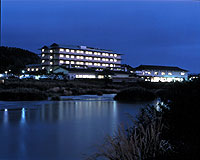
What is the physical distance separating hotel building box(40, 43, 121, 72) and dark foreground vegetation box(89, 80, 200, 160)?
278 feet

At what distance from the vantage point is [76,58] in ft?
333

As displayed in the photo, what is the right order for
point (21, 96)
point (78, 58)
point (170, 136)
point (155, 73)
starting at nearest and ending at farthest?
point (170, 136) < point (21, 96) < point (78, 58) < point (155, 73)

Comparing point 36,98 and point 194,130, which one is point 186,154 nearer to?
point 194,130

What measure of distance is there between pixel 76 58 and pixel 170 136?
95.8 metres

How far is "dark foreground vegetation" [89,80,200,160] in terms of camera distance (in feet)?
16.8

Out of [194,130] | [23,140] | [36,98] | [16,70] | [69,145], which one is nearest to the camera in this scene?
[194,130]

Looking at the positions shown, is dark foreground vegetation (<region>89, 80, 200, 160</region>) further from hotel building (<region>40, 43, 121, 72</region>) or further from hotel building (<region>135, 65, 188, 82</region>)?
hotel building (<region>135, 65, 188, 82</region>)

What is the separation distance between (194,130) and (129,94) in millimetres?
30334

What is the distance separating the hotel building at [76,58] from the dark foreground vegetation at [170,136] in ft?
278

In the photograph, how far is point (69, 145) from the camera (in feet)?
32.9

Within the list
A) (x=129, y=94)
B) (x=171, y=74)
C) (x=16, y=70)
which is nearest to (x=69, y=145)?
(x=129, y=94)

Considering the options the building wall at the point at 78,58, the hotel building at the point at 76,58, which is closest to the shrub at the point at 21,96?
the hotel building at the point at 76,58

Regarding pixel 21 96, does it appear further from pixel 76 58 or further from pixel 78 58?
pixel 78 58

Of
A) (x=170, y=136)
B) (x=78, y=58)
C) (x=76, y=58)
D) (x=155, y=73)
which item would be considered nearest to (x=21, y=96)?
(x=170, y=136)
